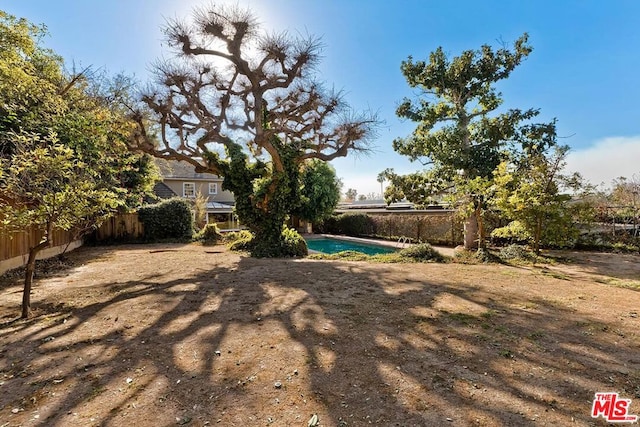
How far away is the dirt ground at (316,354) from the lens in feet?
7.48

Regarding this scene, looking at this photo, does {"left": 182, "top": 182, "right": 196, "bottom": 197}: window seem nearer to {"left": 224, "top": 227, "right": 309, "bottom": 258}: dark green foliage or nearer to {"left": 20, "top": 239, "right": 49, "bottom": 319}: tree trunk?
{"left": 224, "top": 227, "right": 309, "bottom": 258}: dark green foliage

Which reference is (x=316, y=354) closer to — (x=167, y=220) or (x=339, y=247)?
(x=339, y=247)

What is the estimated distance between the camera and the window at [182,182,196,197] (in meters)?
25.3

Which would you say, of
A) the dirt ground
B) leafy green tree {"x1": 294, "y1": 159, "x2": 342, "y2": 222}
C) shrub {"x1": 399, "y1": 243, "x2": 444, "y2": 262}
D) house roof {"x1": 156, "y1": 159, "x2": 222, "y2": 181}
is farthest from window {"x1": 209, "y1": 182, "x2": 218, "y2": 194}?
the dirt ground

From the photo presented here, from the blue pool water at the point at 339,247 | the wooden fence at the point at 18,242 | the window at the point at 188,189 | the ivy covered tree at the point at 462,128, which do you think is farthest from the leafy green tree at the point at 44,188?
the window at the point at 188,189

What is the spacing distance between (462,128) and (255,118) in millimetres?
7575

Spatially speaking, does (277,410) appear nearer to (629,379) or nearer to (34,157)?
(629,379)

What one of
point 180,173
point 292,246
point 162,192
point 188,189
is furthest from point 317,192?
point 180,173

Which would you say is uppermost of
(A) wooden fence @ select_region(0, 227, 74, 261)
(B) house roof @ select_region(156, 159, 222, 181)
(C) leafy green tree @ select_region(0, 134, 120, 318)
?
(B) house roof @ select_region(156, 159, 222, 181)

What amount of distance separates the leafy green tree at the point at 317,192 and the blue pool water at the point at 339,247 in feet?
5.99

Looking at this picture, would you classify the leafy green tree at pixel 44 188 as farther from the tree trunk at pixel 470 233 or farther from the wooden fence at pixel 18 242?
the tree trunk at pixel 470 233

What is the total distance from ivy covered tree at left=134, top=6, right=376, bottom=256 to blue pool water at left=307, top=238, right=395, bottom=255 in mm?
5838

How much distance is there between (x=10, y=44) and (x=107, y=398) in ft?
25.5

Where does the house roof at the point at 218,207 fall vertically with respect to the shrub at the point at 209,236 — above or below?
above
